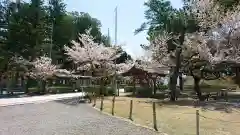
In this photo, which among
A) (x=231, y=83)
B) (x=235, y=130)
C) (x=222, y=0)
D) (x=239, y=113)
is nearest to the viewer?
(x=222, y=0)

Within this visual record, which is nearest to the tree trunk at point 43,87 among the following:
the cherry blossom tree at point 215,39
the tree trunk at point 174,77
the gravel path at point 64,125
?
the tree trunk at point 174,77

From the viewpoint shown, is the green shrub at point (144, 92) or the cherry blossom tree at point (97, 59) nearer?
the green shrub at point (144, 92)

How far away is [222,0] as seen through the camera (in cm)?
804

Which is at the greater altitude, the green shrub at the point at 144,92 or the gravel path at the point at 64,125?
the green shrub at the point at 144,92

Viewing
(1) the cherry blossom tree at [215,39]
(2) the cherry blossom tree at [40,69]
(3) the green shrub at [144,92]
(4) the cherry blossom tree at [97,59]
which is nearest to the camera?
(1) the cherry blossom tree at [215,39]

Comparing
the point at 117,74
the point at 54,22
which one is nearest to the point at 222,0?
the point at 117,74

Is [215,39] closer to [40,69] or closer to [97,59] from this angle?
[97,59]

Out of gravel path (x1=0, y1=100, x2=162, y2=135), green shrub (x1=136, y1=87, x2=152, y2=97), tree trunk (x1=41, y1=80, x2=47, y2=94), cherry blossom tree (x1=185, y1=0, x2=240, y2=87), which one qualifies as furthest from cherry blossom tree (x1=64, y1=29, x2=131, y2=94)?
gravel path (x1=0, y1=100, x2=162, y2=135)

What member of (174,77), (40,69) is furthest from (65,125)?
(40,69)

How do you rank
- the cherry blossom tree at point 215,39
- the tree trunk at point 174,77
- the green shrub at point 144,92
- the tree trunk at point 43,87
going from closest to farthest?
the tree trunk at point 174,77 → the cherry blossom tree at point 215,39 → the green shrub at point 144,92 → the tree trunk at point 43,87

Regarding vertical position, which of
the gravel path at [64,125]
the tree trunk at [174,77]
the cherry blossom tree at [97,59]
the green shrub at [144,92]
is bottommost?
the gravel path at [64,125]

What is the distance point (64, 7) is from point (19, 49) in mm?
13471

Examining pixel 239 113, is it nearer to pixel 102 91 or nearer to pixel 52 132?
pixel 52 132

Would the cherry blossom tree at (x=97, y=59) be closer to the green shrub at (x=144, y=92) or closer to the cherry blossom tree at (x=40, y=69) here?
the green shrub at (x=144, y=92)
